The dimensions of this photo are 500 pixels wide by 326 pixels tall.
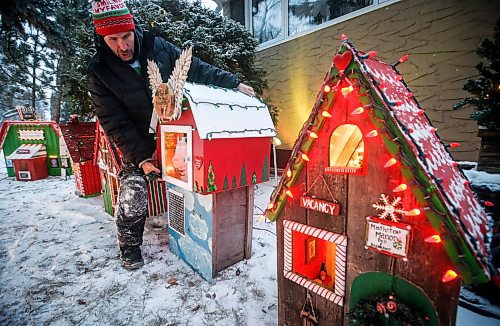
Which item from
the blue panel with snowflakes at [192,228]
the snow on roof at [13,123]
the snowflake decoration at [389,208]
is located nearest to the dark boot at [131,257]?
the blue panel with snowflakes at [192,228]

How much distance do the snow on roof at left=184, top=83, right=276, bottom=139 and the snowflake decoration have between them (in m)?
1.49

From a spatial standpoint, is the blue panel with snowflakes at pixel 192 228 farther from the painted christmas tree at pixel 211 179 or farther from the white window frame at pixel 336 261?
the white window frame at pixel 336 261

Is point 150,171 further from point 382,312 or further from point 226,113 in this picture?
point 382,312

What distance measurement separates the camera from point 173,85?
239cm

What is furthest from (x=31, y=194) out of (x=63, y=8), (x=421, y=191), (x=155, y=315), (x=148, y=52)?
(x=421, y=191)

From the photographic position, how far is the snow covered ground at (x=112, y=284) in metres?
2.15

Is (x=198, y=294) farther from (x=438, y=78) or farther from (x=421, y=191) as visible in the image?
(x=438, y=78)

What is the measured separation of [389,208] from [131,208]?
8.90 feet

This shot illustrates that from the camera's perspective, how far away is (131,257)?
115 inches

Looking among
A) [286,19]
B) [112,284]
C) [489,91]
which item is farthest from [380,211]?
[286,19]

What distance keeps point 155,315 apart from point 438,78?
633 centimetres

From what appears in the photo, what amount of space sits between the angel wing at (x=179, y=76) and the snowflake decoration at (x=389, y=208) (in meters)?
1.92

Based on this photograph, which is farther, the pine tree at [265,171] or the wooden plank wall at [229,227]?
the pine tree at [265,171]

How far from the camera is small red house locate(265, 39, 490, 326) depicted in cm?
113
